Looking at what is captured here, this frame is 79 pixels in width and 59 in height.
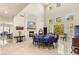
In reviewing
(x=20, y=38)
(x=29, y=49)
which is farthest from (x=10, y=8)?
(x=29, y=49)

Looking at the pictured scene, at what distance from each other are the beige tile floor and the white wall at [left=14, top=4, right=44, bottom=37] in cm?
24

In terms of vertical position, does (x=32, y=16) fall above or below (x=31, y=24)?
above

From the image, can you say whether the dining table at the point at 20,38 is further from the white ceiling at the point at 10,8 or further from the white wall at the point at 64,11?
the white wall at the point at 64,11

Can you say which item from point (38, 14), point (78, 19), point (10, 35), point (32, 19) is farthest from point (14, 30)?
point (78, 19)

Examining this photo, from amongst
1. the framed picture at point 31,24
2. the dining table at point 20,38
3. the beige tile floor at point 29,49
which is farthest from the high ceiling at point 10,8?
the beige tile floor at point 29,49

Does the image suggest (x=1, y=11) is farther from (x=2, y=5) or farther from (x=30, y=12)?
(x=30, y=12)

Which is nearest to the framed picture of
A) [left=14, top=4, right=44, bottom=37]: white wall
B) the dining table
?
[left=14, top=4, right=44, bottom=37]: white wall

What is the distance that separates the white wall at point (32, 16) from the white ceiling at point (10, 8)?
8 centimetres

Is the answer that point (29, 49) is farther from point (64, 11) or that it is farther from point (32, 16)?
point (64, 11)

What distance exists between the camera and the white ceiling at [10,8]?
223 cm

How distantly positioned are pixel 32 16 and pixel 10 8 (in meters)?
0.45

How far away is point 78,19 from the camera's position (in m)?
2.17

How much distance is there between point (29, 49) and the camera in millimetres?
2207

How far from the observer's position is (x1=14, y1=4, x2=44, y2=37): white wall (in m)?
2.22
